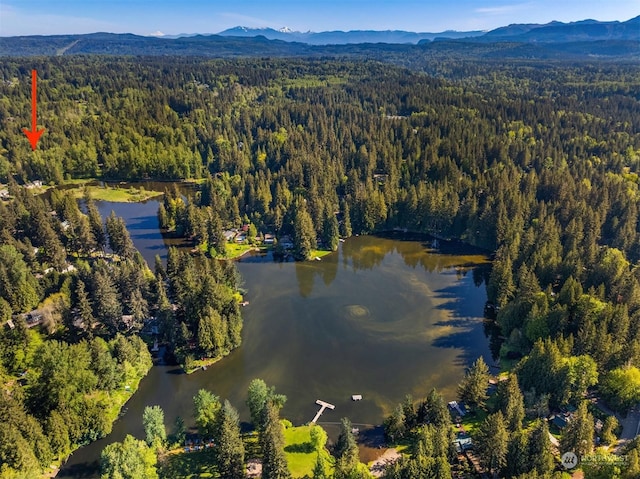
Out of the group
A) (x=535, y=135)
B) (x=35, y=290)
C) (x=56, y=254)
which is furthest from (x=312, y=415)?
(x=535, y=135)

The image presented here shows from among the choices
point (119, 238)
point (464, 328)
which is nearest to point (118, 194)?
point (119, 238)

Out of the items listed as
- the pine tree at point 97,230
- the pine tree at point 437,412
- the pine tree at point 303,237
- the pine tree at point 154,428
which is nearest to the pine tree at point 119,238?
the pine tree at point 97,230

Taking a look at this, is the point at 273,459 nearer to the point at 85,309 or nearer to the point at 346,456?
the point at 346,456

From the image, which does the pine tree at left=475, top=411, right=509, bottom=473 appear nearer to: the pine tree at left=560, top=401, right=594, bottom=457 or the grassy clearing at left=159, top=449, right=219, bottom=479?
the pine tree at left=560, top=401, right=594, bottom=457

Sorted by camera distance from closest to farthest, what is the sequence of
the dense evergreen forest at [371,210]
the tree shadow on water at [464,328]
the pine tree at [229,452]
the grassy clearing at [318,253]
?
1. the pine tree at [229,452]
2. the dense evergreen forest at [371,210]
3. the tree shadow on water at [464,328]
4. the grassy clearing at [318,253]

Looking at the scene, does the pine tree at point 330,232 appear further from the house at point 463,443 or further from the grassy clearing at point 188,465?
the grassy clearing at point 188,465

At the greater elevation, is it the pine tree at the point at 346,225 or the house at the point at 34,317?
the pine tree at the point at 346,225

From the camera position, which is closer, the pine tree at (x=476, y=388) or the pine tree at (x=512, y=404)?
the pine tree at (x=512, y=404)
